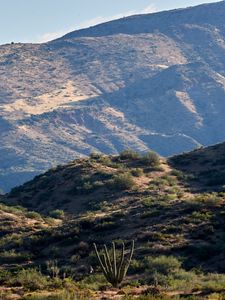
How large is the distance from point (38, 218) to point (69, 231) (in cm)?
1001

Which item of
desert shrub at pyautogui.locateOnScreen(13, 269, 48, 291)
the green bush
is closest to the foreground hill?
the green bush

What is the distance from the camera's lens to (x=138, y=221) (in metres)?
38.0

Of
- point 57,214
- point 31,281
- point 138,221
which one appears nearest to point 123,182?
point 57,214

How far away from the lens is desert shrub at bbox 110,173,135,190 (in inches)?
2158

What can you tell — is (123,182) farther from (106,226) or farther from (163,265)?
(163,265)

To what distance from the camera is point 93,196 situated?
5484 cm

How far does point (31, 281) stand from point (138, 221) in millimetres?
13266

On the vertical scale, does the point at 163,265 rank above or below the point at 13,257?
below

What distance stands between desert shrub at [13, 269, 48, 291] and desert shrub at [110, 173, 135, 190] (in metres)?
26.6

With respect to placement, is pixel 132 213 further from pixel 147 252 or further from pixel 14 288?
pixel 14 288

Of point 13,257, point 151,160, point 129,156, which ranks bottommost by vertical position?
point 13,257

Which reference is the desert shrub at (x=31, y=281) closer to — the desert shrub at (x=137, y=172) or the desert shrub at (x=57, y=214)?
the desert shrub at (x=57, y=214)

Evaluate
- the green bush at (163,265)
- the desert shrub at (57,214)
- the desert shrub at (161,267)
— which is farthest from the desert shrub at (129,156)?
the green bush at (163,265)

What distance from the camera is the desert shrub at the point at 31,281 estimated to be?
24453 millimetres
